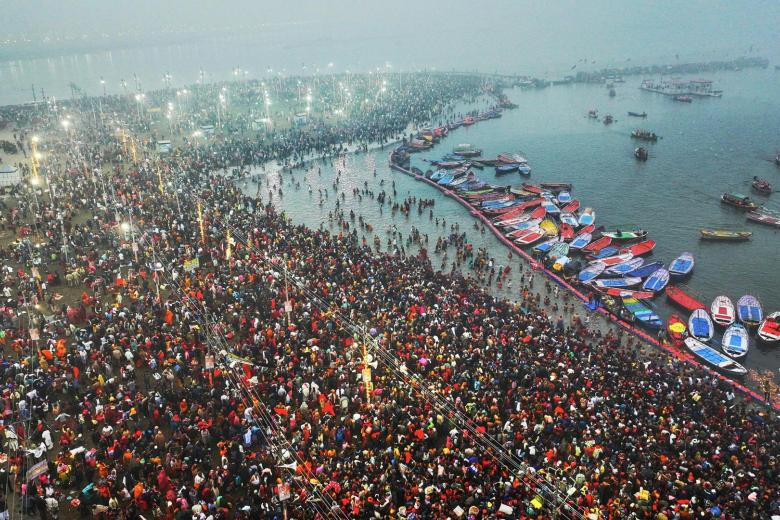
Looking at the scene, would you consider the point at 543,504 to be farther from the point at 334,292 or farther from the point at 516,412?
the point at 334,292

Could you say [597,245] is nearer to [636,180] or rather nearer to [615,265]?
[615,265]

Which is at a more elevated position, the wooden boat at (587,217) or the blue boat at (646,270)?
the wooden boat at (587,217)

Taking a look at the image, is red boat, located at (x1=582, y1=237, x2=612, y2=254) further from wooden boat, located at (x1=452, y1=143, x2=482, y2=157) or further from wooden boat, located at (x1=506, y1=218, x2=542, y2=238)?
wooden boat, located at (x1=452, y1=143, x2=482, y2=157)

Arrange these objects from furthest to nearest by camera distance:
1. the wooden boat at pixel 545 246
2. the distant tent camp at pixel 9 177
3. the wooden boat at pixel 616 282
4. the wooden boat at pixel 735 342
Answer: the distant tent camp at pixel 9 177 < the wooden boat at pixel 545 246 < the wooden boat at pixel 616 282 < the wooden boat at pixel 735 342

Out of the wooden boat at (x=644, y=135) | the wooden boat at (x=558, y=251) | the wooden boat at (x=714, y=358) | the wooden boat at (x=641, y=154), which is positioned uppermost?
the wooden boat at (x=644, y=135)

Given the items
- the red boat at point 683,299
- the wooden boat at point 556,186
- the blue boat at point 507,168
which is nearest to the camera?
the red boat at point 683,299

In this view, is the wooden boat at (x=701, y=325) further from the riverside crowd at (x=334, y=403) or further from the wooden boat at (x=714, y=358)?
the riverside crowd at (x=334, y=403)

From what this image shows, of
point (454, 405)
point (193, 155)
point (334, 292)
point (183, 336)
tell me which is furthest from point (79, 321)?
point (193, 155)

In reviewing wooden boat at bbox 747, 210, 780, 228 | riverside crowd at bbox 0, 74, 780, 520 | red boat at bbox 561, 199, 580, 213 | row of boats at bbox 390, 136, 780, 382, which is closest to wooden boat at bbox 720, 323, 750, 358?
row of boats at bbox 390, 136, 780, 382

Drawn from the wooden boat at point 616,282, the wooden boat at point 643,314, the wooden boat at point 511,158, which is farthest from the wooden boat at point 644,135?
the wooden boat at point 643,314

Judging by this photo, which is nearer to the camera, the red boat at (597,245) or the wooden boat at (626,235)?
the red boat at (597,245)
